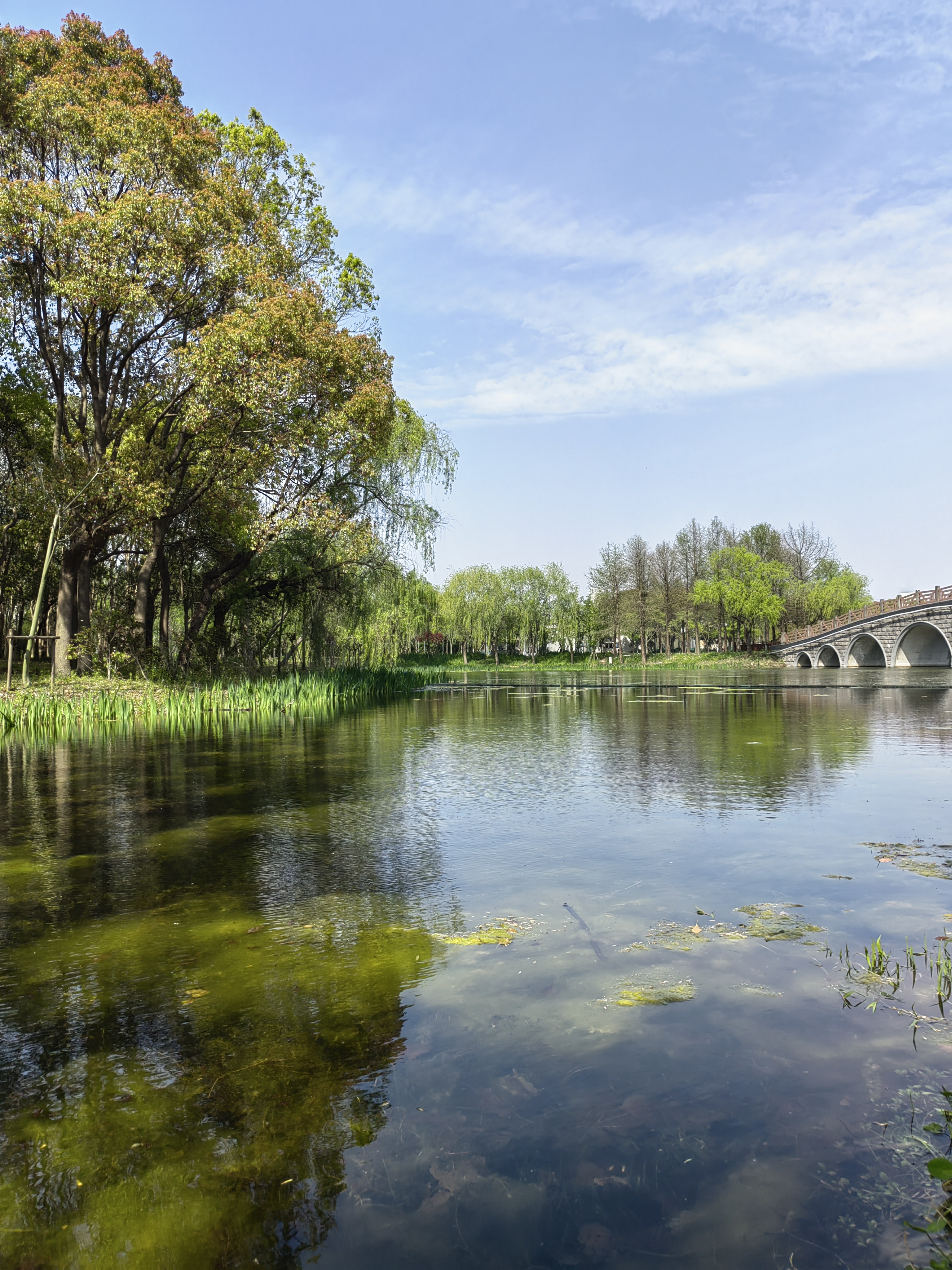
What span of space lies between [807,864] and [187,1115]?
447 centimetres

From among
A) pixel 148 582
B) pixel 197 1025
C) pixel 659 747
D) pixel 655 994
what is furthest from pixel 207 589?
pixel 655 994

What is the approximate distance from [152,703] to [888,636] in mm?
47072

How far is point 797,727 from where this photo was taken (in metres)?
15.8

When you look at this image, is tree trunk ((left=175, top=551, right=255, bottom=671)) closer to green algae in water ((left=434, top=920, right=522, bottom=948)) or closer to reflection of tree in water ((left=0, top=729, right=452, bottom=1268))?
reflection of tree in water ((left=0, top=729, right=452, bottom=1268))

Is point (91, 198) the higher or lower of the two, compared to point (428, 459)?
higher

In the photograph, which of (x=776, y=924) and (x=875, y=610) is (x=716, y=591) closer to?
(x=875, y=610)

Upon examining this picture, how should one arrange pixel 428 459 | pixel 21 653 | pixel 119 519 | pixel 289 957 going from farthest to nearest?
pixel 21 653 → pixel 428 459 → pixel 119 519 → pixel 289 957

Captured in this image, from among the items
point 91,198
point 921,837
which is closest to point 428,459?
point 91,198

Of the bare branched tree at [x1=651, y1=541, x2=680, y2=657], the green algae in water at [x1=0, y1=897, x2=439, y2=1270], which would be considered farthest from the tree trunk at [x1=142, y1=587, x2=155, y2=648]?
the bare branched tree at [x1=651, y1=541, x2=680, y2=657]

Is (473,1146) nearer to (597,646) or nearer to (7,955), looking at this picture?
(7,955)

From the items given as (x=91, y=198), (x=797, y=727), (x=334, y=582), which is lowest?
(x=797, y=727)

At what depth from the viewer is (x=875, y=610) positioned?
2060 inches

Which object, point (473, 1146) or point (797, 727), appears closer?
point (473, 1146)

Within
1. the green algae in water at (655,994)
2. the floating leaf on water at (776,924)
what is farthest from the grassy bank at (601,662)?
the green algae in water at (655,994)
